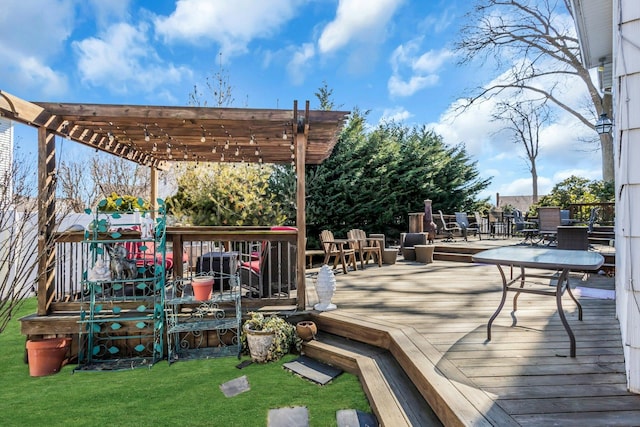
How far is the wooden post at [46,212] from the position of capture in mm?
3887

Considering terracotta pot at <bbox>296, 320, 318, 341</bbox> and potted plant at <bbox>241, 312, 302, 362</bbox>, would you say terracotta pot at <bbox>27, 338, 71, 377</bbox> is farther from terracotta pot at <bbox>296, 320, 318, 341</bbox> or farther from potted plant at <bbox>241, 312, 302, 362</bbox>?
terracotta pot at <bbox>296, 320, 318, 341</bbox>

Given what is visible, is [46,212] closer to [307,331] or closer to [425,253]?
[307,331]

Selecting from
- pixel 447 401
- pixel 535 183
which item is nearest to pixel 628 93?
pixel 447 401

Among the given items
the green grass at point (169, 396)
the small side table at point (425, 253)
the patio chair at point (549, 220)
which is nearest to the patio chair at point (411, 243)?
the small side table at point (425, 253)

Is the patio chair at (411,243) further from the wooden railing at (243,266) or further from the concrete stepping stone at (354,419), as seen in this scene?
the concrete stepping stone at (354,419)

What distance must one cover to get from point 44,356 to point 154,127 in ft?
9.47

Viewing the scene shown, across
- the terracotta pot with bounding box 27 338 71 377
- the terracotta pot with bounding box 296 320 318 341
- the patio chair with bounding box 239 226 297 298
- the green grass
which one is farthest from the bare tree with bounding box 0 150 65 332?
the terracotta pot with bounding box 296 320 318 341

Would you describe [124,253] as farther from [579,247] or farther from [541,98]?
[541,98]

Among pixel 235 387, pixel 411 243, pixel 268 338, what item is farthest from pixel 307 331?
pixel 411 243

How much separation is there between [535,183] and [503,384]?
74.8 feet

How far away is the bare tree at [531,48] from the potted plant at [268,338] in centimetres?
1467

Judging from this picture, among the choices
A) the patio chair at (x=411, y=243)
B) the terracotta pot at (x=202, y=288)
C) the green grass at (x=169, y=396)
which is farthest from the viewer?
the patio chair at (x=411, y=243)

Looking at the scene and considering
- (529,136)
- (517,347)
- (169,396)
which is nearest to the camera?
(517,347)

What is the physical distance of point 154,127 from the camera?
464 cm
